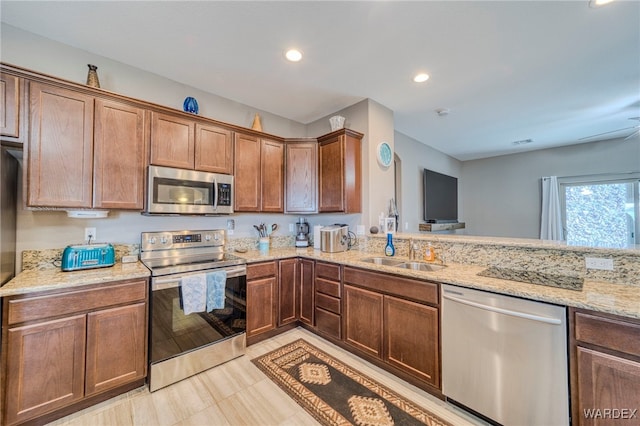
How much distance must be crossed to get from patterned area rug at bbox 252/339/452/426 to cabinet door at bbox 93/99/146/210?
1.88 meters

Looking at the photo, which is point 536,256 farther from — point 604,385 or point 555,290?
point 604,385

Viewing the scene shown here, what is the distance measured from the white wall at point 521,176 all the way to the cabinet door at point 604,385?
5.46m

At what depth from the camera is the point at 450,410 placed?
1748 mm

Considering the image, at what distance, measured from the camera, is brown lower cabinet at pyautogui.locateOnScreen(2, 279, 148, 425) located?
4.95 feet

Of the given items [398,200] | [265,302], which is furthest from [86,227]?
[398,200]

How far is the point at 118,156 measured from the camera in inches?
83.6

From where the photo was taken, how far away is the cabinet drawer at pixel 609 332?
3.91ft

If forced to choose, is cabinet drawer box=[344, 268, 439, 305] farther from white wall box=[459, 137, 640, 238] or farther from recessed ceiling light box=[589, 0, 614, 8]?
white wall box=[459, 137, 640, 238]

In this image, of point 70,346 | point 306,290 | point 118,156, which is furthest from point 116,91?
point 306,290

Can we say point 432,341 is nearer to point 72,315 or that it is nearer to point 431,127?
point 72,315

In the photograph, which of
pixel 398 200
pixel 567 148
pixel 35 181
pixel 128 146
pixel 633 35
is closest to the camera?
pixel 35 181

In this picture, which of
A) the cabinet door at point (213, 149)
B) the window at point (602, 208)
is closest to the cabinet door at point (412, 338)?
the cabinet door at point (213, 149)

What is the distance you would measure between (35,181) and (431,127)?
4.71m

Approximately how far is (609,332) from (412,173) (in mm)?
3749
